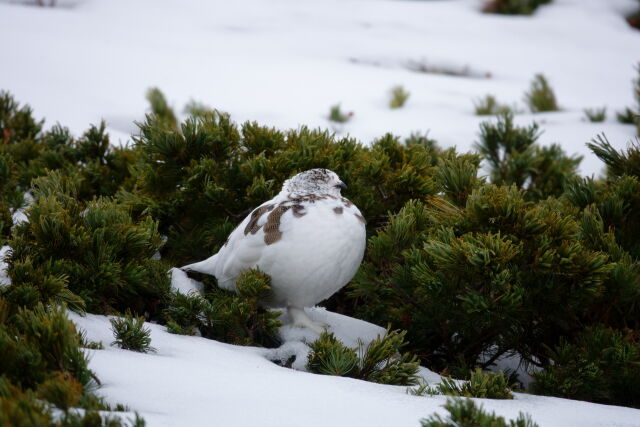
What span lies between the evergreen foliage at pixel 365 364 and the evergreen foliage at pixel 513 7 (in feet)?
28.4

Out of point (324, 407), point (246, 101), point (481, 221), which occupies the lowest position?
point (246, 101)

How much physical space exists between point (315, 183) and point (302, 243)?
0.27 m

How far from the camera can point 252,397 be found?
73.1 inches

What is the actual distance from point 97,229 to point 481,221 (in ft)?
4.14

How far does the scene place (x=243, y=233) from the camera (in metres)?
2.65

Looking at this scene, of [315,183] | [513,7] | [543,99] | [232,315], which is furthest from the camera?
[513,7]

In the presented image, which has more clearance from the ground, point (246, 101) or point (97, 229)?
point (97, 229)

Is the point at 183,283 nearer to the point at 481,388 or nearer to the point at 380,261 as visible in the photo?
the point at 380,261

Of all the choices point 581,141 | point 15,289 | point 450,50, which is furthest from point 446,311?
point 450,50

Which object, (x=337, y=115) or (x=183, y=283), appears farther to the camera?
(x=337, y=115)

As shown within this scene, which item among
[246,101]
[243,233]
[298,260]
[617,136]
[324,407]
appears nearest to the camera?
[324,407]

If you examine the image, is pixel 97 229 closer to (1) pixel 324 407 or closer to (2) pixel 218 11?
(1) pixel 324 407

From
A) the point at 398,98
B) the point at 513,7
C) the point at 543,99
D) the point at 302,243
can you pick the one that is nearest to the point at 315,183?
Result: the point at 302,243

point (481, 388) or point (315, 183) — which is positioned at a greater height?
point (315, 183)
